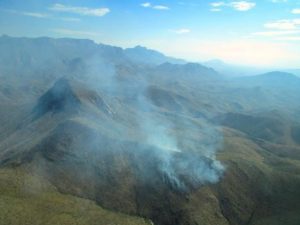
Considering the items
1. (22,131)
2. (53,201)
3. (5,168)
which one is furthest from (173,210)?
(22,131)

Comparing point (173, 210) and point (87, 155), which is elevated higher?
point (87, 155)

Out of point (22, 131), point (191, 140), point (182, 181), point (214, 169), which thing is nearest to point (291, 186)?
point (214, 169)

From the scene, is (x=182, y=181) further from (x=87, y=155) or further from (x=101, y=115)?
(x=101, y=115)

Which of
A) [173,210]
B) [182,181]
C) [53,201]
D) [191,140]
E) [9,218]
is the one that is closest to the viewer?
[9,218]

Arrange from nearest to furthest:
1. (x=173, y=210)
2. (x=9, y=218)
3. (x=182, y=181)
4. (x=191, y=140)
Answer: (x=9, y=218) → (x=173, y=210) → (x=182, y=181) → (x=191, y=140)

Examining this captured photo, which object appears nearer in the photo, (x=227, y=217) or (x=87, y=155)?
(x=227, y=217)

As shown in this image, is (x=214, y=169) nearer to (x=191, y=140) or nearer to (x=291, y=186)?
(x=291, y=186)
